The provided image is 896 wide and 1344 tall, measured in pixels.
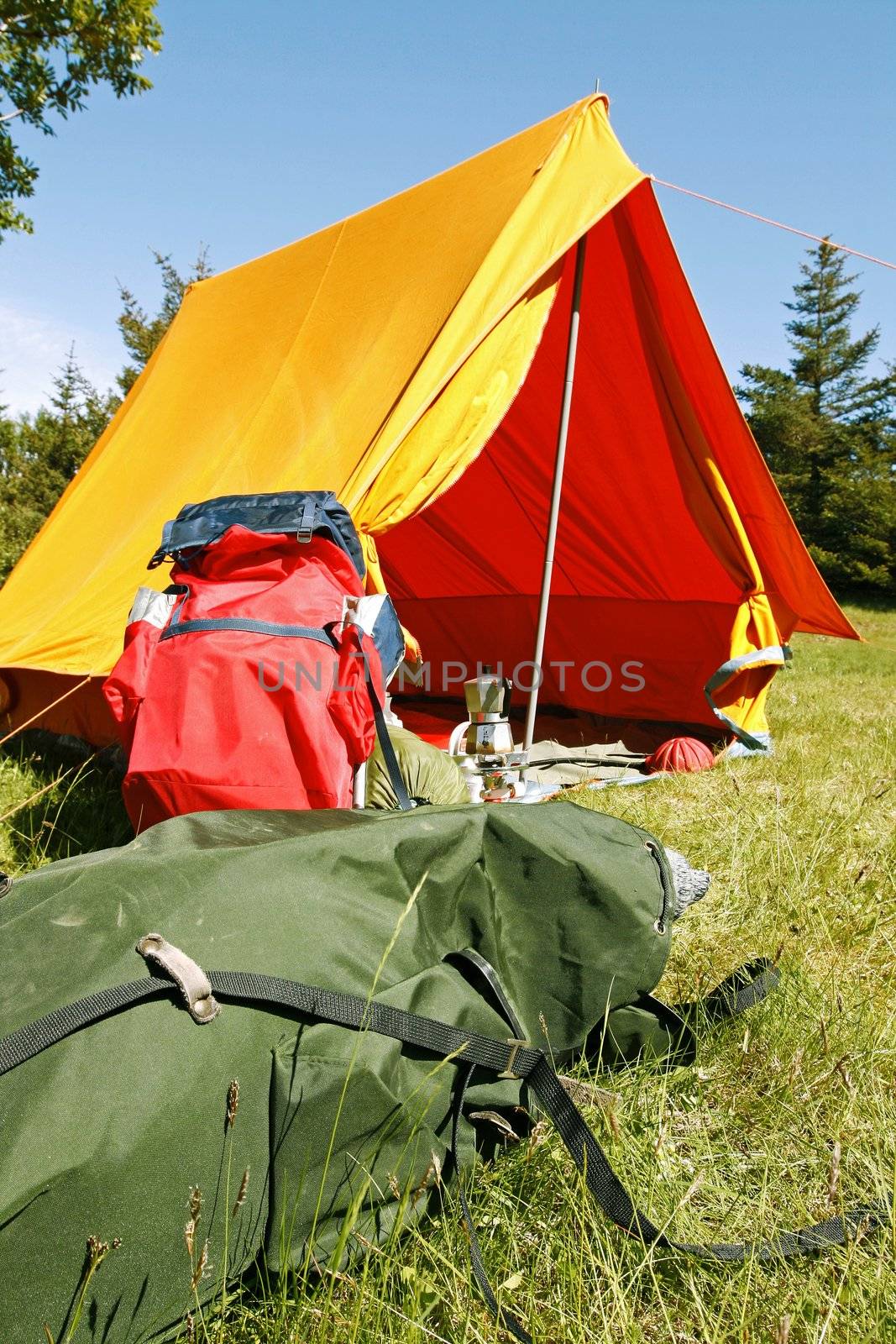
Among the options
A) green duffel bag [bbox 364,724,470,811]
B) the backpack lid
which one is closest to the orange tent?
the backpack lid

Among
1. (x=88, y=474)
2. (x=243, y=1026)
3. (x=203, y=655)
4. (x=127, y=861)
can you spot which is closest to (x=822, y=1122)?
(x=243, y=1026)

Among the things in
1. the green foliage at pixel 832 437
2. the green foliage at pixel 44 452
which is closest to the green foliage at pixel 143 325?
the green foliage at pixel 44 452

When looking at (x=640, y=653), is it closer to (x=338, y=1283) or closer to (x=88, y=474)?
(x=88, y=474)

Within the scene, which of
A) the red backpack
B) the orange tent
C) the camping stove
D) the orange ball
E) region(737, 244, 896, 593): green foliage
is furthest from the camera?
region(737, 244, 896, 593): green foliage

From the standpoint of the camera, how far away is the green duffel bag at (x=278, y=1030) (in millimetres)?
757

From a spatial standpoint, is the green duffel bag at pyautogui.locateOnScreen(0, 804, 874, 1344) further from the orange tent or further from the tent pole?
the tent pole

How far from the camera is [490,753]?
9.72ft

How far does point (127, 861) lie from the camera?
983 mm

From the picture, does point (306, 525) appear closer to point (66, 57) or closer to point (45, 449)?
point (66, 57)

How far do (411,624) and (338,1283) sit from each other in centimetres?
419

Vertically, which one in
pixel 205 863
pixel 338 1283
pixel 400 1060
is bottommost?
pixel 338 1283

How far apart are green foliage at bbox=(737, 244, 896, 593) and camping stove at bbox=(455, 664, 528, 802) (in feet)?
35.6

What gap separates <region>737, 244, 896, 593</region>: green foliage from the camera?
45.3 feet

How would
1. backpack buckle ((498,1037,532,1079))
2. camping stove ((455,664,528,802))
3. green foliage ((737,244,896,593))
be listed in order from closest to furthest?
backpack buckle ((498,1037,532,1079))
camping stove ((455,664,528,802))
green foliage ((737,244,896,593))
